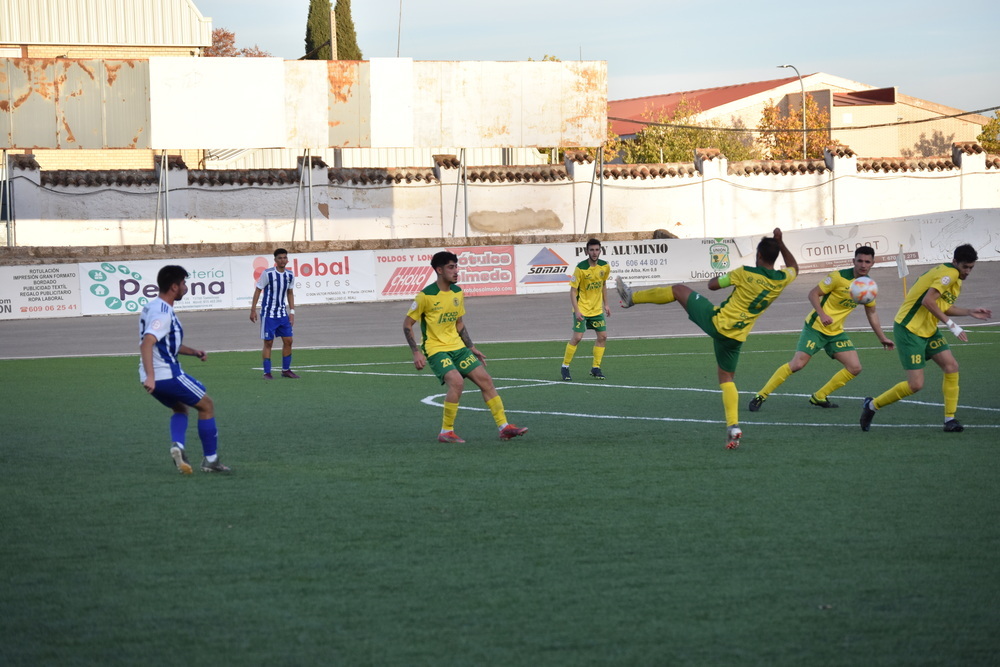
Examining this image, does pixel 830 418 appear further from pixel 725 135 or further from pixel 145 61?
pixel 725 135

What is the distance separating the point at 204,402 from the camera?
8961mm

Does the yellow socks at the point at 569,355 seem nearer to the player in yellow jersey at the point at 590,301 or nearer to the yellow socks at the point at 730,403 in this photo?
the player in yellow jersey at the point at 590,301

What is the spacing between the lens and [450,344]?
34.6 feet

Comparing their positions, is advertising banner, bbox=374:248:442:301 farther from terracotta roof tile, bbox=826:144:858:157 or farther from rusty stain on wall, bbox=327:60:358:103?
terracotta roof tile, bbox=826:144:858:157

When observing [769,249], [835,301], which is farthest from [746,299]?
[835,301]

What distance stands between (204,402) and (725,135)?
183ft

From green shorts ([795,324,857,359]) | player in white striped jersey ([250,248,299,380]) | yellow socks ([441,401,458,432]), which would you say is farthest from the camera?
player in white striped jersey ([250,248,299,380])

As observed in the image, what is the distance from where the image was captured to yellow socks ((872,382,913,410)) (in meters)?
10.4

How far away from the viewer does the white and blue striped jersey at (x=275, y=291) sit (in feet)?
55.8

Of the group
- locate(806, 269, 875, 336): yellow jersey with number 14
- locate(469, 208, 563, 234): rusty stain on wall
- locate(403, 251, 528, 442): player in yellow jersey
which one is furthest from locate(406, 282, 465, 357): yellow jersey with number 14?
locate(469, 208, 563, 234): rusty stain on wall

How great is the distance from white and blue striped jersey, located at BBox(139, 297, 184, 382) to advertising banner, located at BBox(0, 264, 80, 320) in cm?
2091

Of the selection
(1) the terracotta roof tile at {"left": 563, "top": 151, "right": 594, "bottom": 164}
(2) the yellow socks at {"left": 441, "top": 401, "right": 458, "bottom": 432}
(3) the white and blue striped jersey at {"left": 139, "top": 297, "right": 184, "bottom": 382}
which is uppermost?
(1) the terracotta roof tile at {"left": 563, "top": 151, "right": 594, "bottom": 164}

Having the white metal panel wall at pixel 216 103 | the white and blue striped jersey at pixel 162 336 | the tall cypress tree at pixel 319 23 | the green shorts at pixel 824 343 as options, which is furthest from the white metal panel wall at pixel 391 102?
the white and blue striped jersey at pixel 162 336

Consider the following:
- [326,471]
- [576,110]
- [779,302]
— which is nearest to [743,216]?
[576,110]
